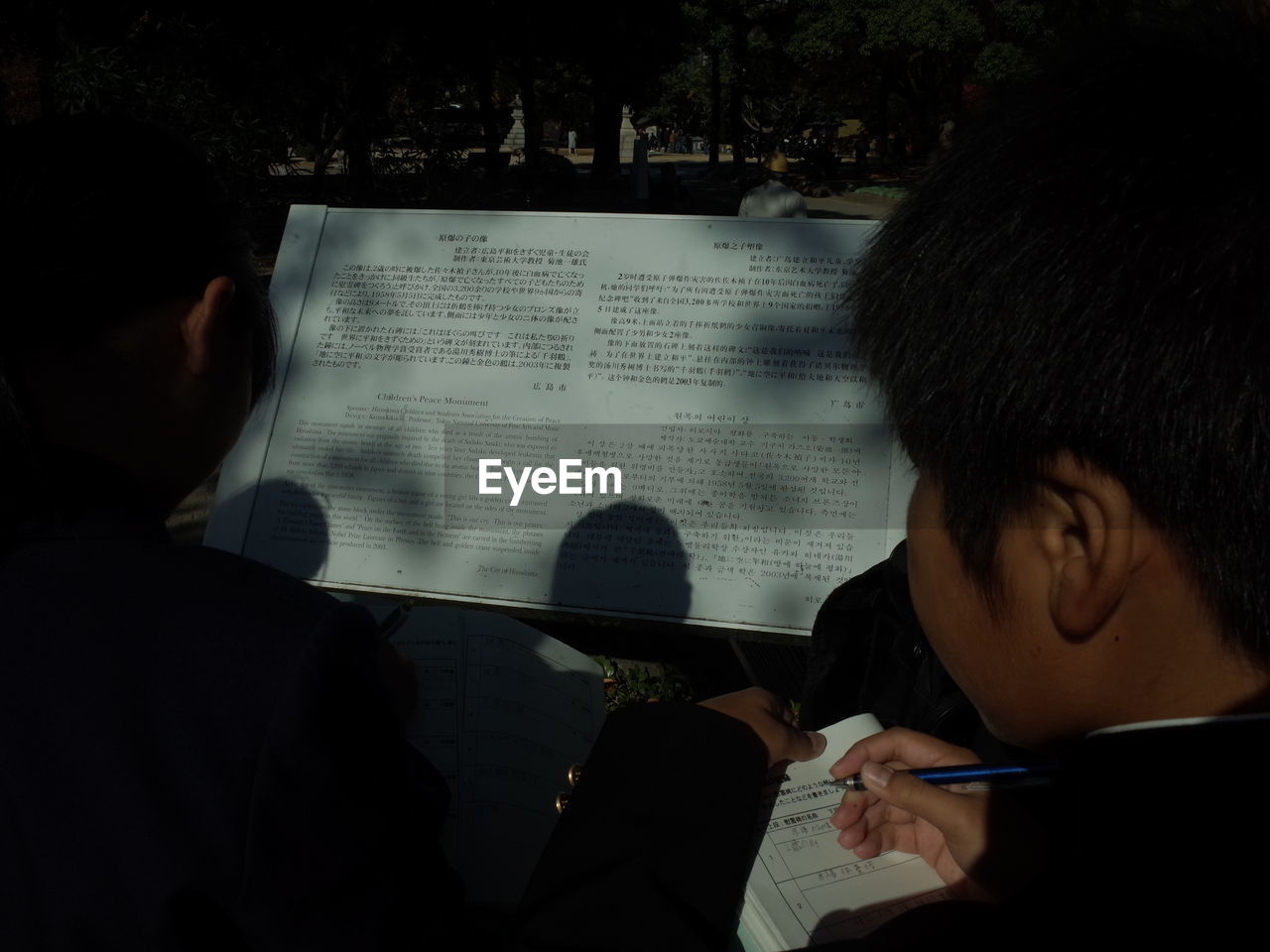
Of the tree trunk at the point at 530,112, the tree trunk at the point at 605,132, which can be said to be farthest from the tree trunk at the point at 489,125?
the tree trunk at the point at 605,132

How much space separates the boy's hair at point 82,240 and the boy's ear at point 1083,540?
1.05 meters

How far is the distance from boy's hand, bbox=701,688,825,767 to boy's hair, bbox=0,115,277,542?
922 millimetres

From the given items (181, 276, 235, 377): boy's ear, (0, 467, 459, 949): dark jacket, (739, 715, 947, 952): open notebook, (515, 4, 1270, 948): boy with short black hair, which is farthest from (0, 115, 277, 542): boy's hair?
(739, 715, 947, 952): open notebook

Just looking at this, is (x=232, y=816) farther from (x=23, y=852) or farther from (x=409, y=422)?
(x=409, y=422)

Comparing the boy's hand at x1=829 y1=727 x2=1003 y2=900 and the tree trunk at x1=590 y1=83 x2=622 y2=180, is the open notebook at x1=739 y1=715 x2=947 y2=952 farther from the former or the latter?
the tree trunk at x1=590 y1=83 x2=622 y2=180

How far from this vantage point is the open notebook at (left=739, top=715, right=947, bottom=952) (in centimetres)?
115

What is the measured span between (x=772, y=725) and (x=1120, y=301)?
799mm

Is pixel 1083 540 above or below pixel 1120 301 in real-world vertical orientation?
below

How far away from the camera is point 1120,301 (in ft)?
2.59

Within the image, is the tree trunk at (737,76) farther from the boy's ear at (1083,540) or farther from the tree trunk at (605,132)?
the boy's ear at (1083,540)

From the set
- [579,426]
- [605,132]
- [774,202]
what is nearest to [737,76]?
[605,132]

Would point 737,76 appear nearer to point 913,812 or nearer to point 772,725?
point 772,725

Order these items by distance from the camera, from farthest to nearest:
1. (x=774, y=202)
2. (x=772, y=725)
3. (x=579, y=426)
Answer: (x=774, y=202) < (x=579, y=426) < (x=772, y=725)

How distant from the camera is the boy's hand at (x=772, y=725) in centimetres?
135
